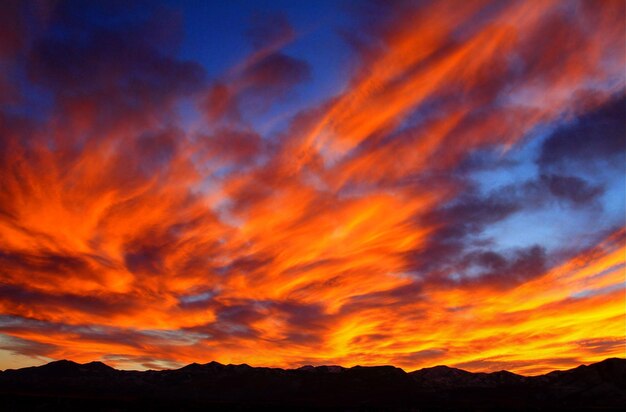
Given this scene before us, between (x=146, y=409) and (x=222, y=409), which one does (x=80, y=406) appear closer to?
(x=146, y=409)

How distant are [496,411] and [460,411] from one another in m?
18.2

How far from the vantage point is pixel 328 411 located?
13450 cm

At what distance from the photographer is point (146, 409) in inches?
4892

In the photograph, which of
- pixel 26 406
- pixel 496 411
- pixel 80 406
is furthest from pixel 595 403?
pixel 26 406

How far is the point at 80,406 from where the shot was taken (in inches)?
4970

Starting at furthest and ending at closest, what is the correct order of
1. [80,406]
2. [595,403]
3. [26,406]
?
[595,403] < [80,406] < [26,406]

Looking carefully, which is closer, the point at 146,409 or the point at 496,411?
the point at 146,409

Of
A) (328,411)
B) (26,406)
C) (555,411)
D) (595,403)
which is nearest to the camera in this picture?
(26,406)

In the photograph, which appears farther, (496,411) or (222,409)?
(496,411)

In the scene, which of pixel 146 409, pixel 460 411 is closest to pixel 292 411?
pixel 146 409

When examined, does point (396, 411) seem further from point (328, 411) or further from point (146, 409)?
point (146, 409)

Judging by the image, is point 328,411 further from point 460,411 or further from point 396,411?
point 460,411

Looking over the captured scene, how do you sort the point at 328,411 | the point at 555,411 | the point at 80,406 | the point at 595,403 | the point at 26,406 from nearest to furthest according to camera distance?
the point at 26,406 < the point at 80,406 < the point at 328,411 < the point at 555,411 < the point at 595,403

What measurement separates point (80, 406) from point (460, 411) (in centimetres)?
11894
